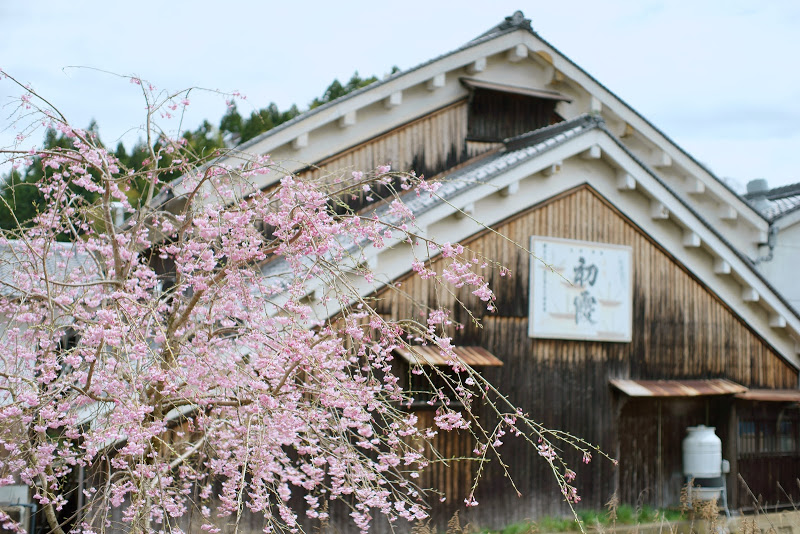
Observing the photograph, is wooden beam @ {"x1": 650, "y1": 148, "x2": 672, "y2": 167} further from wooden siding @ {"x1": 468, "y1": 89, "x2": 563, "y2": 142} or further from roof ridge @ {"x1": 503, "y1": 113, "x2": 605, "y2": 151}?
roof ridge @ {"x1": 503, "y1": 113, "x2": 605, "y2": 151}

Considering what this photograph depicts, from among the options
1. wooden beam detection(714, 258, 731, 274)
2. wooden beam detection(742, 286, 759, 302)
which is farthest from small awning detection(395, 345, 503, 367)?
wooden beam detection(742, 286, 759, 302)

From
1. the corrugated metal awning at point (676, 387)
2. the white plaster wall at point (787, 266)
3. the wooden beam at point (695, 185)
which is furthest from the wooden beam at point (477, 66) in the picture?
the white plaster wall at point (787, 266)

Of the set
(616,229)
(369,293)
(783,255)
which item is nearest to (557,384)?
(616,229)

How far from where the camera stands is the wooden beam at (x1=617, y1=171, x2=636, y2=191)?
38.5 ft

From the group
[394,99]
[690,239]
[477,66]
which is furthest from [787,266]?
[394,99]

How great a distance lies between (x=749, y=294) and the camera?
12922mm

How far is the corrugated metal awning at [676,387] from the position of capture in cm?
1159

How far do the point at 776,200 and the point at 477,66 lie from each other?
10677mm

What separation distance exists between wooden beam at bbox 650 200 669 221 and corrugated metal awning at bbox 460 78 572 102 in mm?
2692

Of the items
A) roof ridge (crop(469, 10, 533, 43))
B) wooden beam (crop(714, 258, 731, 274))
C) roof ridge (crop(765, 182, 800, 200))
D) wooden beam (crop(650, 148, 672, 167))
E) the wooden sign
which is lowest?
the wooden sign

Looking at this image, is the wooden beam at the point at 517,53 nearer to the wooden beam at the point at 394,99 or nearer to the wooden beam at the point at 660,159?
the wooden beam at the point at 394,99

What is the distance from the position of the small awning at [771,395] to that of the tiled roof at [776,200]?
163 inches

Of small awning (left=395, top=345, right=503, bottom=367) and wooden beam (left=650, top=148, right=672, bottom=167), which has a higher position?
wooden beam (left=650, top=148, right=672, bottom=167)

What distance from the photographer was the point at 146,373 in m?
5.49
